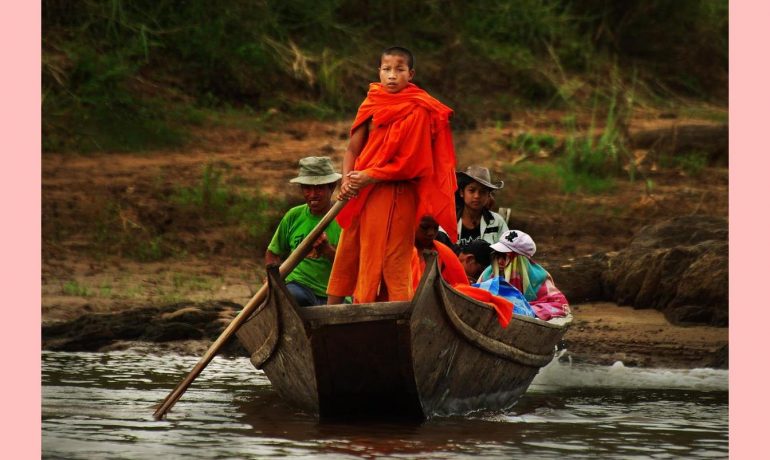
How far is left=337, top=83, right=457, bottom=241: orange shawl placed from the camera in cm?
722

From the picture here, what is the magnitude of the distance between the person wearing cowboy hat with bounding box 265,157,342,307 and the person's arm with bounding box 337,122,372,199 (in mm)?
749

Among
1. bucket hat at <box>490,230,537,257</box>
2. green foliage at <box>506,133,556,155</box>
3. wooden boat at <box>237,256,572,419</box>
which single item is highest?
green foliage at <box>506,133,556,155</box>

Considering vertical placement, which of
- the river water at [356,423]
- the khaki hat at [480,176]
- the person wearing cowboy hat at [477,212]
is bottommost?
the river water at [356,423]

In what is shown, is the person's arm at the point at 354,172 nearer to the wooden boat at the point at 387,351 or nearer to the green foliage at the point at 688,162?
the wooden boat at the point at 387,351

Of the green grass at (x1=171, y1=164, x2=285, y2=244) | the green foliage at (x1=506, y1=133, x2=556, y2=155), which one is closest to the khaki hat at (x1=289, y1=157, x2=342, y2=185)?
the green grass at (x1=171, y1=164, x2=285, y2=244)

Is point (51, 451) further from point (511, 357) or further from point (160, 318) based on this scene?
point (160, 318)

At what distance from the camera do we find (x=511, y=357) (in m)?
8.10

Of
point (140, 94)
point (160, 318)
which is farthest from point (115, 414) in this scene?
point (140, 94)

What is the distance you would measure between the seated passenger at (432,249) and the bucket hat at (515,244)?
0.75m

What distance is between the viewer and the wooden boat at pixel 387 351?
7.04m

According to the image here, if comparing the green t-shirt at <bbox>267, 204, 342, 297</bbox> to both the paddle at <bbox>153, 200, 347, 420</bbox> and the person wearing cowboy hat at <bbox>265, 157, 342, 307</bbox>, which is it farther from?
the paddle at <bbox>153, 200, 347, 420</bbox>

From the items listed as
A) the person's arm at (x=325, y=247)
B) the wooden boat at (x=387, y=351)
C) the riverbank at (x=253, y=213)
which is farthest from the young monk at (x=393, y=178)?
the riverbank at (x=253, y=213)

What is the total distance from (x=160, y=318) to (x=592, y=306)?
332 centimetres

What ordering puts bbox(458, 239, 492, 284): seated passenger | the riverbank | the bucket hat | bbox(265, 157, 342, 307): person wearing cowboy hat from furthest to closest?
1. the riverbank
2. bbox(458, 239, 492, 284): seated passenger
3. the bucket hat
4. bbox(265, 157, 342, 307): person wearing cowboy hat
